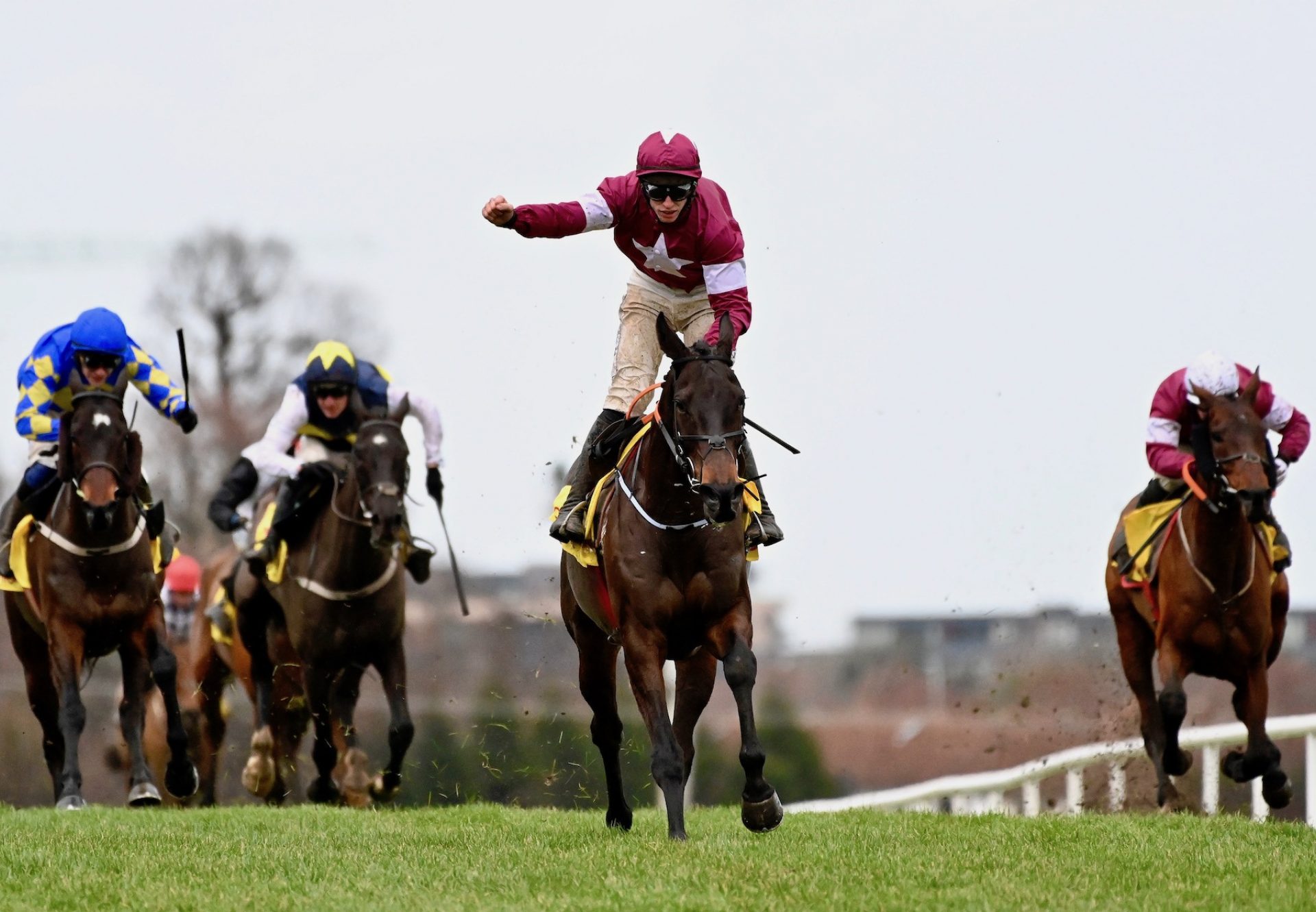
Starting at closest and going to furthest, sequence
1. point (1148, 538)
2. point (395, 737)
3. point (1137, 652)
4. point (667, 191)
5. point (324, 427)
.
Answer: point (667, 191) < point (1148, 538) < point (395, 737) < point (1137, 652) < point (324, 427)

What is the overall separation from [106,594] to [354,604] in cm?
160

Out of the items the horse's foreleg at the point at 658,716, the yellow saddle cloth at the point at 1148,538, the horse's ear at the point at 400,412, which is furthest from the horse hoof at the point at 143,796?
the yellow saddle cloth at the point at 1148,538

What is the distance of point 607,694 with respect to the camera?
10023 mm

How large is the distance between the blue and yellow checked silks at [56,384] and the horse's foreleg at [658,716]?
463 centimetres

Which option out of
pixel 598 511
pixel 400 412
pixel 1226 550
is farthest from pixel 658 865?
pixel 400 412

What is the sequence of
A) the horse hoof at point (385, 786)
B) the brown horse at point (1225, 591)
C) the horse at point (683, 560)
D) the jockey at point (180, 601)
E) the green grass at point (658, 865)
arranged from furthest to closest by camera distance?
the jockey at point (180, 601)
the horse hoof at point (385, 786)
the brown horse at point (1225, 591)
the horse at point (683, 560)
the green grass at point (658, 865)

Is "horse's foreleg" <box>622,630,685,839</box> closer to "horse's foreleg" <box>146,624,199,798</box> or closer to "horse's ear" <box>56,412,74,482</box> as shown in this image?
"horse's foreleg" <box>146,624,199,798</box>

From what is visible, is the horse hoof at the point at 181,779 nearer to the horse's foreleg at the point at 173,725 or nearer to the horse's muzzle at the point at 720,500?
the horse's foreleg at the point at 173,725

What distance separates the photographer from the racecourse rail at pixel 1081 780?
12.8 metres

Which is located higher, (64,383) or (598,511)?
(64,383)

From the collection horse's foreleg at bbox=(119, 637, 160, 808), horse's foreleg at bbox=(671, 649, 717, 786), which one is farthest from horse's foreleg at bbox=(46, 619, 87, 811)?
horse's foreleg at bbox=(671, 649, 717, 786)

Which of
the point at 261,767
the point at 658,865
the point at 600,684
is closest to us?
the point at 658,865

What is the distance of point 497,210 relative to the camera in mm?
8891

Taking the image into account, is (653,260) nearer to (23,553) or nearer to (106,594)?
(106,594)
